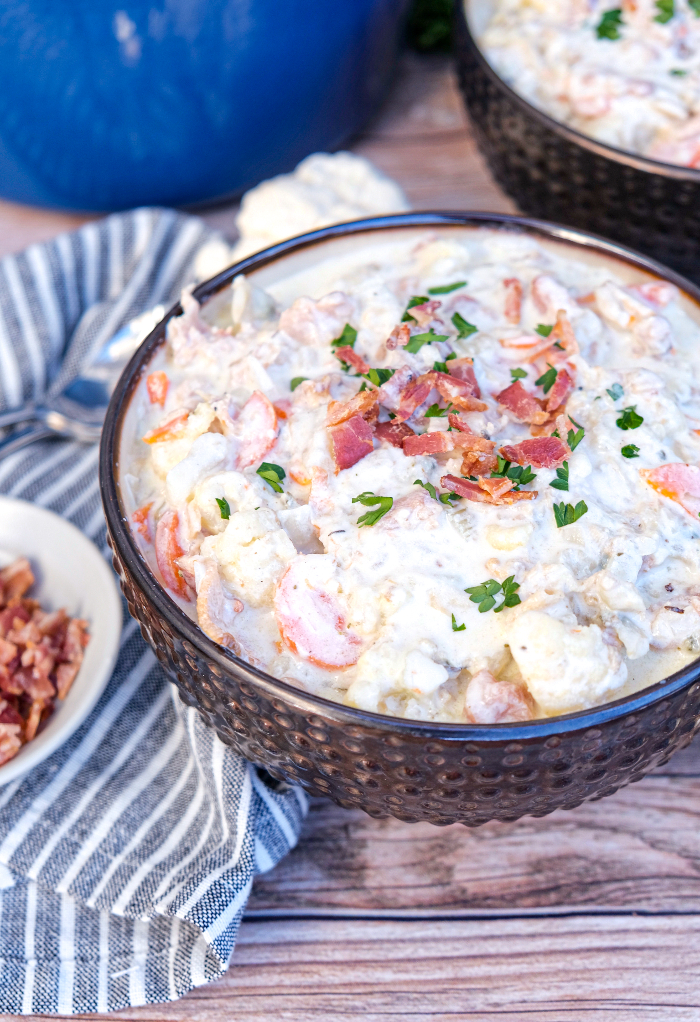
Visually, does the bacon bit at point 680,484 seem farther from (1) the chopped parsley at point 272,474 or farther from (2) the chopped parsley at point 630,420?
(1) the chopped parsley at point 272,474

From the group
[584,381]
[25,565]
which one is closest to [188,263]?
[25,565]

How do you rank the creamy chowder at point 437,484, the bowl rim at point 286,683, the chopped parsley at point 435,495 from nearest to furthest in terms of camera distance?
1. the bowl rim at point 286,683
2. the creamy chowder at point 437,484
3. the chopped parsley at point 435,495

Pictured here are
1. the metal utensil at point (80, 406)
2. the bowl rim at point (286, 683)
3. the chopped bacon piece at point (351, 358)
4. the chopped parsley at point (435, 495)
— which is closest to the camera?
the bowl rim at point (286, 683)

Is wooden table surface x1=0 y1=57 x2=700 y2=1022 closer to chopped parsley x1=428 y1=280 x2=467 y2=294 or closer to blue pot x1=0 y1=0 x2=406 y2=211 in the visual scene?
chopped parsley x1=428 y1=280 x2=467 y2=294

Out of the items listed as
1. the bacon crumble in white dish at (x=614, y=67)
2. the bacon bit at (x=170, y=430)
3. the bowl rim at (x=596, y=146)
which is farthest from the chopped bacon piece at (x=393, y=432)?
the bacon crumble in white dish at (x=614, y=67)

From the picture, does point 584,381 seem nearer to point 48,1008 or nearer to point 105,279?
point 48,1008

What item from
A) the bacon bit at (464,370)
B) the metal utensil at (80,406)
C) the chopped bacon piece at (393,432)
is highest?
the bacon bit at (464,370)

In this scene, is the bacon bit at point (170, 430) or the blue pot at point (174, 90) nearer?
→ the bacon bit at point (170, 430)
